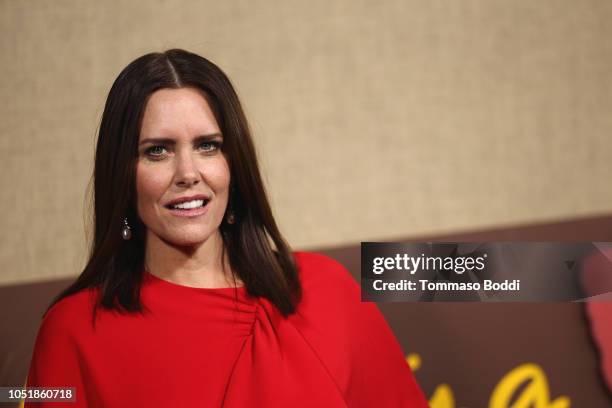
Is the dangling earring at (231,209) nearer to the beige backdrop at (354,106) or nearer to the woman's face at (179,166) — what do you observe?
the woman's face at (179,166)

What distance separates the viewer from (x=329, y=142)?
191 centimetres

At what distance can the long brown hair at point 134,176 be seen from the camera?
1379mm

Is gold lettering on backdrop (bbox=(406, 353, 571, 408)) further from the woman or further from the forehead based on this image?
the forehead

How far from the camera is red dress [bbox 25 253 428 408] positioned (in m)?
1.36

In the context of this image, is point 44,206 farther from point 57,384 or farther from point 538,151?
point 538,151

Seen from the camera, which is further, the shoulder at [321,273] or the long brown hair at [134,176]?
the shoulder at [321,273]

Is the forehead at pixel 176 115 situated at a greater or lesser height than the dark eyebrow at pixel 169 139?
greater

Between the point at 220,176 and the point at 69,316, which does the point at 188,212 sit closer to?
the point at 220,176

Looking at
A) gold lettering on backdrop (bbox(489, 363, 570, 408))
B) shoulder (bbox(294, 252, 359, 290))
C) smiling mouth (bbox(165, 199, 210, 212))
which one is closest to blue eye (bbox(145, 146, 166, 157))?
smiling mouth (bbox(165, 199, 210, 212))

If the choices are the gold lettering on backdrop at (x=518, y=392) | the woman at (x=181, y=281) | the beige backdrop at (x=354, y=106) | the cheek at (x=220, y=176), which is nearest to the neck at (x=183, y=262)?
the woman at (x=181, y=281)

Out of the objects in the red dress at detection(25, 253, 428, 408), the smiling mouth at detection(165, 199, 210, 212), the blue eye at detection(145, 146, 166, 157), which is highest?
the blue eye at detection(145, 146, 166, 157)

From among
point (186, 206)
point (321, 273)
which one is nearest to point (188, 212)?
point (186, 206)

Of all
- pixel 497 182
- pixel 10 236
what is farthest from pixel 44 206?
pixel 497 182

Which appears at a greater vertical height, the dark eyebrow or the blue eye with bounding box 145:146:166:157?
the dark eyebrow
